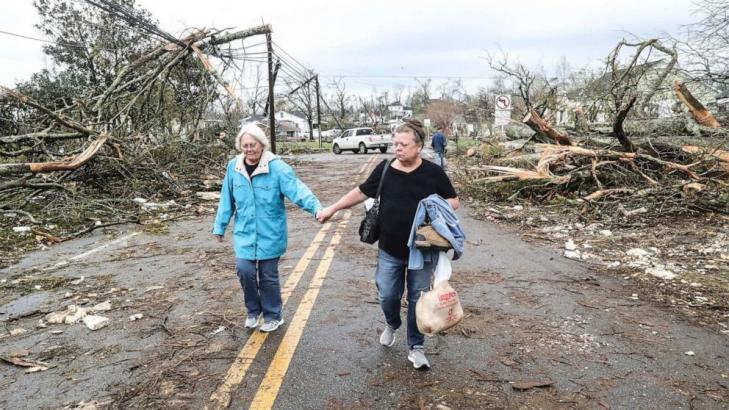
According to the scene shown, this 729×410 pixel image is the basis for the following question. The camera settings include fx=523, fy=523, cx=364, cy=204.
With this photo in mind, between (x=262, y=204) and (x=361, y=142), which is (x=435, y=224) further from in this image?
(x=361, y=142)

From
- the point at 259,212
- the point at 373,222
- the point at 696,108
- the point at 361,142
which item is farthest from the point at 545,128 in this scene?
the point at 361,142

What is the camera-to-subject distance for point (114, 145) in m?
11.0

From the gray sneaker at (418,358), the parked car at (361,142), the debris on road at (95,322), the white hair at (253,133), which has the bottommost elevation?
the parked car at (361,142)

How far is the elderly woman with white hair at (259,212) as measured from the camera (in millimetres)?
3979

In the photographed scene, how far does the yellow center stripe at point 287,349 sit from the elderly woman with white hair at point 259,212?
206 millimetres

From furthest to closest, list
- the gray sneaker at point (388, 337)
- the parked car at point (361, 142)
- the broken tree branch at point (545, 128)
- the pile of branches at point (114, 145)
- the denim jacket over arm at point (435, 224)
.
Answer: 1. the parked car at point (361, 142)
2. the broken tree branch at point (545, 128)
3. the pile of branches at point (114, 145)
4. the gray sneaker at point (388, 337)
5. the denim jacket over arm at point (435, 224)

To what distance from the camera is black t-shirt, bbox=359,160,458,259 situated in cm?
345

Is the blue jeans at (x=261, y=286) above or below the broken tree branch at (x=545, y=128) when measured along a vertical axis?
below

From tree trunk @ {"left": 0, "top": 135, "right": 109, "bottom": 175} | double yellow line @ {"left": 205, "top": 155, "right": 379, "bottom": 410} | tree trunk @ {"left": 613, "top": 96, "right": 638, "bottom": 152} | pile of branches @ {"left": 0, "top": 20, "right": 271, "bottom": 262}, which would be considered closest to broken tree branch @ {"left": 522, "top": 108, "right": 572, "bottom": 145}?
tree trunk @ {"left": 613, "top": 96, "right": 638, "bottom": 152}

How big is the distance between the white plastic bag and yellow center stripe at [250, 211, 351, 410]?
968mm

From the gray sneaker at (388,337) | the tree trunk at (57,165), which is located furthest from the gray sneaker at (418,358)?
the tree trunk at (57,165)

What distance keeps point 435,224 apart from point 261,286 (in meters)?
1.57

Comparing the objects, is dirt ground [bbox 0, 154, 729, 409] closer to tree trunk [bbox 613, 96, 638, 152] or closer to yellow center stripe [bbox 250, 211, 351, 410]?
yellow center stripe [bbox 250, 211, 351, 410]

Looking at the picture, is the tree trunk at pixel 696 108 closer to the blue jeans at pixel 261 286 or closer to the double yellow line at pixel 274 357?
the double yellow line at pixel 274 357
